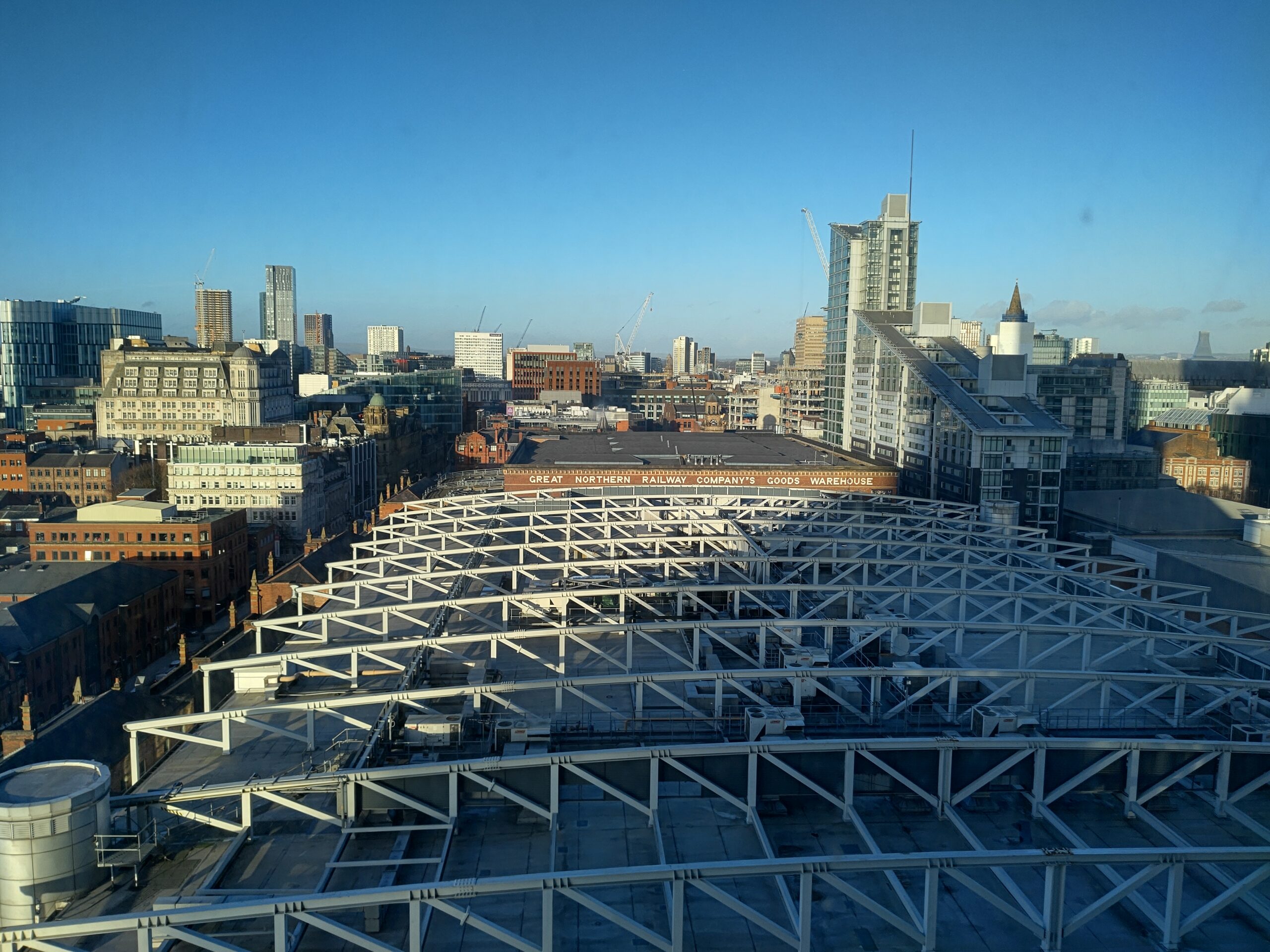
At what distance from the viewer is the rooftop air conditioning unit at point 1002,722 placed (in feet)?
55.1

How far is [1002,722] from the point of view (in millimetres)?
16953

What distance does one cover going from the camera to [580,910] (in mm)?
12773

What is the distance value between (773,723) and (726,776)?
1.84 metres

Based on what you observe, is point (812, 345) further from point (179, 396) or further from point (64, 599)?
point (64, 599)

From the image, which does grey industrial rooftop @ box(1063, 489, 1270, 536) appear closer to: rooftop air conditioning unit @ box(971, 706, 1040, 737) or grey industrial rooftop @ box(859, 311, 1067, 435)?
grey industrial rooftop @ box(859, 311, 1067, 435)

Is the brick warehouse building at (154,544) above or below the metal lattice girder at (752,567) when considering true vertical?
below

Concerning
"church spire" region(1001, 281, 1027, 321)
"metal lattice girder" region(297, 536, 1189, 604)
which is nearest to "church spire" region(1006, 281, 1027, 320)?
"church spire" region(1001, 281, 1027, 321)

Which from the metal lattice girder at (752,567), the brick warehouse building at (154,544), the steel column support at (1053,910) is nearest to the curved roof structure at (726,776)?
the steel column support at (1053,910)

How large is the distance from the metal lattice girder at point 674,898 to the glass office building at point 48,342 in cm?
12955

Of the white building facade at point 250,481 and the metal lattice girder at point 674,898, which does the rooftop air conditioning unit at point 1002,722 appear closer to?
the metal lattice girder at point 674,898

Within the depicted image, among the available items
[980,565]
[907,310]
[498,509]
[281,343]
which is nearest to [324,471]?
[498,509]

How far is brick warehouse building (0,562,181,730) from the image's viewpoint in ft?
118

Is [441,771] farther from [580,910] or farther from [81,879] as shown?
[81,879]

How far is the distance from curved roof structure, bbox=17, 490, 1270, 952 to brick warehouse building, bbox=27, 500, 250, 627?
24.5 m
